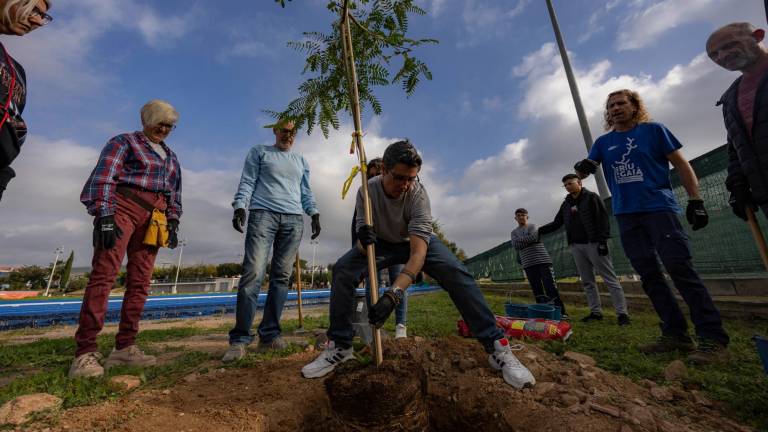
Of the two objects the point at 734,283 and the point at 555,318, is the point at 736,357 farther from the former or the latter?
the point at 734,283

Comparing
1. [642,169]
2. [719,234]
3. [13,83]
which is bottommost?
[719,234]

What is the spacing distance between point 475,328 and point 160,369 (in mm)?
2636

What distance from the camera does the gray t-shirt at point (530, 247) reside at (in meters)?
5.80

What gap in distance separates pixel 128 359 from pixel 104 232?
3.80 feet

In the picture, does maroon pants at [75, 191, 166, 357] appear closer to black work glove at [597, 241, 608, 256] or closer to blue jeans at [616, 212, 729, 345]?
blue jeans at [616, 212, 729, 345]

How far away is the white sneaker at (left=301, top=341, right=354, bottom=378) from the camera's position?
7.76ft

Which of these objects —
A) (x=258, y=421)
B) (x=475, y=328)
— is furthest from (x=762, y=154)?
(x=258, y=421)

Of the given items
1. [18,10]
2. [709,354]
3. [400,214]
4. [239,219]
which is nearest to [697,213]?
[709,354]

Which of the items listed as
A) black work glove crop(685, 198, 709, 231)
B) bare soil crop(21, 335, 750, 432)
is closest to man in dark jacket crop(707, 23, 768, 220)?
black work glove crop(685, 198, 709, 231)

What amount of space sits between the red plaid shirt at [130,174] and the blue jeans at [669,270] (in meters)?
4.59

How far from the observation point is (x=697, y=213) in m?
2.82

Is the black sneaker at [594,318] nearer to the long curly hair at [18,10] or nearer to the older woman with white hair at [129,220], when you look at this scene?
the older woman with white hair at [129,220]

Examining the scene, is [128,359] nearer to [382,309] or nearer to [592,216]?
[382,309]

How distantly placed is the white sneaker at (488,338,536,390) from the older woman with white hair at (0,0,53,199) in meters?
3.45
